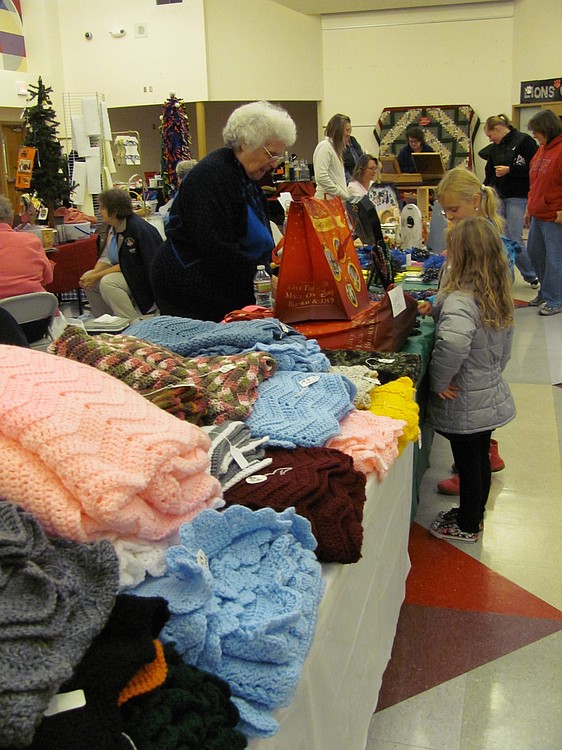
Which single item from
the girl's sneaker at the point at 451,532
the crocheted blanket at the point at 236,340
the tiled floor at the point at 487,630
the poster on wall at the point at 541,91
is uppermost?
the poster on wall at the point at 541,91

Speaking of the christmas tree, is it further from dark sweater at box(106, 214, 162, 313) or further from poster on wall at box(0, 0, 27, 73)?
poster on wall at box(0, 0, 27, 73)

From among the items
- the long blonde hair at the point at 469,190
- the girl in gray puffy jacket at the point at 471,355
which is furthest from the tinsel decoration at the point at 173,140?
the girl in gray puffy jacket at the point at 471,355

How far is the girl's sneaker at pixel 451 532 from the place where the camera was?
2.90m

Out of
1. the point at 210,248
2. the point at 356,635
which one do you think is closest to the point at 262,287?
the point at 210,248

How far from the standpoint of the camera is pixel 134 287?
5.23 meters

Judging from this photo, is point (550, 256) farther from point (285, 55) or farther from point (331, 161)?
point (285, 55)

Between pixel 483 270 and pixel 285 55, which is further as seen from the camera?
pixel 285 55

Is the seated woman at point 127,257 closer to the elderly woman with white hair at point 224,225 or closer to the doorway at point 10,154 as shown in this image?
the elderly woman with white hair at point 224,225

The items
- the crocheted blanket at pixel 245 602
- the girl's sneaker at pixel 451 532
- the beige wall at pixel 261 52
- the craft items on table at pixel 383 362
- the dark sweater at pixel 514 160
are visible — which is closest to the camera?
the crocheted blanket at pixel 245 602

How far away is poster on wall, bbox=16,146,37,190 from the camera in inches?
267

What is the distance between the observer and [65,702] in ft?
2.62

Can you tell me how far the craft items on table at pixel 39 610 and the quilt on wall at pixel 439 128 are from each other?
11.4 meters

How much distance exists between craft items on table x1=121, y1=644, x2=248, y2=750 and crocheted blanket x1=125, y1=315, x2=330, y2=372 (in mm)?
1125

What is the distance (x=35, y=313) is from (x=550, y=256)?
→ 4453mm
